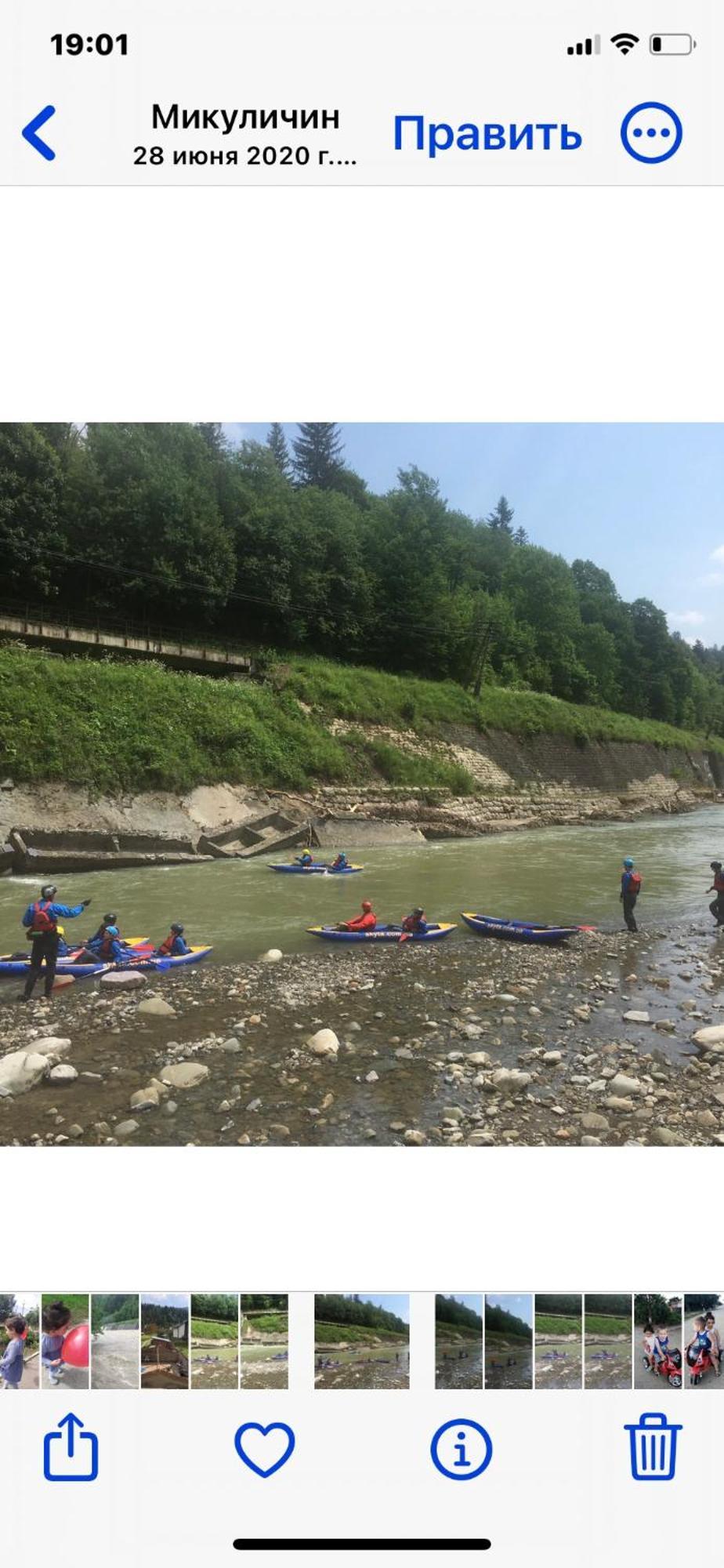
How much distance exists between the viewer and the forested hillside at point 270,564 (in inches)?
1210

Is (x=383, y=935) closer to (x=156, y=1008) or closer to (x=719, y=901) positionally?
(x=156, y=1008)

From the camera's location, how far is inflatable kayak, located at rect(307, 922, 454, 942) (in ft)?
36.9

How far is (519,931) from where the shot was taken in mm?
11477

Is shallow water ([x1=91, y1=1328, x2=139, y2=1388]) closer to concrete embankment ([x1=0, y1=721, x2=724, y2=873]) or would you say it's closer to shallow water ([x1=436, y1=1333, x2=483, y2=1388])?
shallow water ([x1=436, y1=1333, x2=483, y2=1388])

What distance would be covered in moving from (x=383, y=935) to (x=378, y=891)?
15.1ft

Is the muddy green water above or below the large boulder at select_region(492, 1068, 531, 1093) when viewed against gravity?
above

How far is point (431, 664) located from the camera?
41.7 meters

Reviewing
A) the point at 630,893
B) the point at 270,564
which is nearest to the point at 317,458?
the point at 270,564

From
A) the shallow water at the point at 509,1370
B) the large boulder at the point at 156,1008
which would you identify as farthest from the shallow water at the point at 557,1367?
the large boulder at the point at 156,1008

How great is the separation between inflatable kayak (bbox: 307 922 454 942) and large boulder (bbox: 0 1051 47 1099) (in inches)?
222

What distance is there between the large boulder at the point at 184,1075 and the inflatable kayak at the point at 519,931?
671cm

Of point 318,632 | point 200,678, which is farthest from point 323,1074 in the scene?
point 318,632

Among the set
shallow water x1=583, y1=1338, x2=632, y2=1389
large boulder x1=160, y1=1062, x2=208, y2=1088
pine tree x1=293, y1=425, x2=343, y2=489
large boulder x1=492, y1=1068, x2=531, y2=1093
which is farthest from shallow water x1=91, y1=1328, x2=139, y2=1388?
pine tree x1=293, y1=425, x2=343, y2=489

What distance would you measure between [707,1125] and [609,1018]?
2275 mm
